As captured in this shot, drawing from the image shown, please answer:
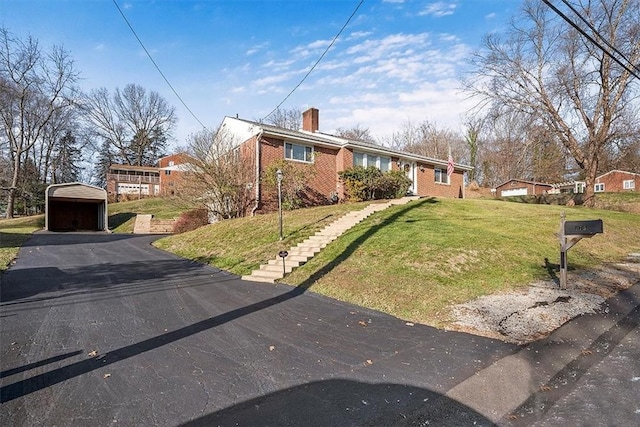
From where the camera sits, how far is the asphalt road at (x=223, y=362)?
9.13 feet

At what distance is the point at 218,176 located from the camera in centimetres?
1716

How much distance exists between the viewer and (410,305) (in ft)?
18.9

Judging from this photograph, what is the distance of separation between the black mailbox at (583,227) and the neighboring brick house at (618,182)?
4145 centimetres

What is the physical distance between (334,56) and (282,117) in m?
35.1

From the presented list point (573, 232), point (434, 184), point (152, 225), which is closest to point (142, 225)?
point (152, 225)

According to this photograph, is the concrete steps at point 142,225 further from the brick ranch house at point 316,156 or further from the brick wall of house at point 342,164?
the brick wall of house at point 342,164

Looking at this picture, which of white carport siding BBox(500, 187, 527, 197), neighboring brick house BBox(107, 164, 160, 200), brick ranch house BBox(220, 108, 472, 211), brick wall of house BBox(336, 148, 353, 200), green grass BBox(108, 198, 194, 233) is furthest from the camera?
white carport siding BBox(500, 187, 527, 197)

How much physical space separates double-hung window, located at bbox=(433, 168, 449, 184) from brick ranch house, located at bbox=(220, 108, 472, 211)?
2.06ft

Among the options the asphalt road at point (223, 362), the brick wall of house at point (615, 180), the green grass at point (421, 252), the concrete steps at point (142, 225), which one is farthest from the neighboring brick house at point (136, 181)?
the brick wall of house at point (615, 180)

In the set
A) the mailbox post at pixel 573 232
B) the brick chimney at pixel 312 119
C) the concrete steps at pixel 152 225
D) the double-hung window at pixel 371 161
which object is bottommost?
the concrete steps at pixel 152 225

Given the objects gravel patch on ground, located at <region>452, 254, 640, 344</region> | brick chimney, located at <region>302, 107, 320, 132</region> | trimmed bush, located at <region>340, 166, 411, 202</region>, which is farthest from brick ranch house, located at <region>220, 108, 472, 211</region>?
gravel patch on ground, located at <region>452, 254, 640, 344</region>

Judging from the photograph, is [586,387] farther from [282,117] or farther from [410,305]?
[282,117]

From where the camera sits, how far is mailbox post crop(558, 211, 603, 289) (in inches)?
233

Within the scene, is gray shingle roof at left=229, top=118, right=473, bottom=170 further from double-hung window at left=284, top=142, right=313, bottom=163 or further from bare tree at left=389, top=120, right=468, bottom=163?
bare tree at left=389, top=120, right=468, bottom=163
